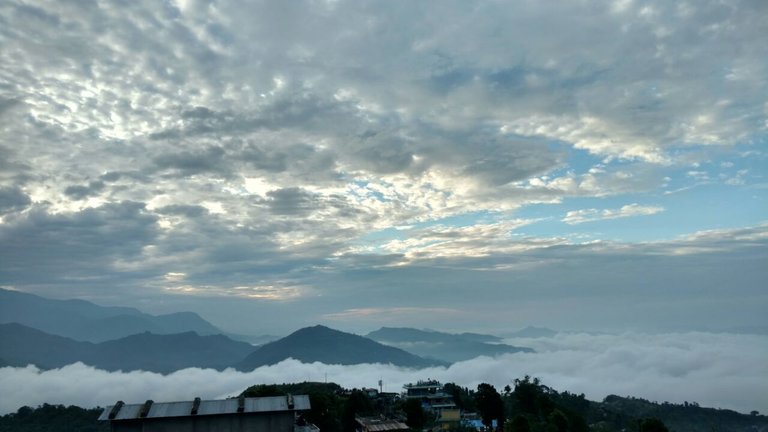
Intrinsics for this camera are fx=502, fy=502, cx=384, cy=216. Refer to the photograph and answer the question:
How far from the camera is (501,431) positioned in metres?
76.5

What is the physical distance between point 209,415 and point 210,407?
0.90 meters

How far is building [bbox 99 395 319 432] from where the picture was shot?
33344mm

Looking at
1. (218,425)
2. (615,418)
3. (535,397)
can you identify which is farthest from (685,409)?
(218,425)

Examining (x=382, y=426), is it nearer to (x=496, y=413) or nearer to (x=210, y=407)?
(x=496, y=413)

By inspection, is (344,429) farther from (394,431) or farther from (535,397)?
(535,397)

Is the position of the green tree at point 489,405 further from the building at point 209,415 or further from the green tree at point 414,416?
the building at point 209,415

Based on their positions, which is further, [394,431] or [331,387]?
[331,387]

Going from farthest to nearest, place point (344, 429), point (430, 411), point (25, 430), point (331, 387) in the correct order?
point (331, 387) → point (25, 430) → point (430, 411) → point (344, 429)

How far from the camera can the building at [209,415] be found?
33344mm

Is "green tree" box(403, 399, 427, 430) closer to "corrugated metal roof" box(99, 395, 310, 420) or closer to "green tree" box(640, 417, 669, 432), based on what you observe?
"green tree" box(640, 417, 669, 432)

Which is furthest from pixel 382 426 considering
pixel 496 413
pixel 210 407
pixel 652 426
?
pixel 210 407

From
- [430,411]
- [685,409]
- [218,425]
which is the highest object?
[218,425]

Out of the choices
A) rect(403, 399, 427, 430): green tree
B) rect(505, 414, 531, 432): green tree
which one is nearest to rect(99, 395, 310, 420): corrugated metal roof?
rect(505, 414, 531, 432): green tree

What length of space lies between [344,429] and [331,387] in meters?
72.2
